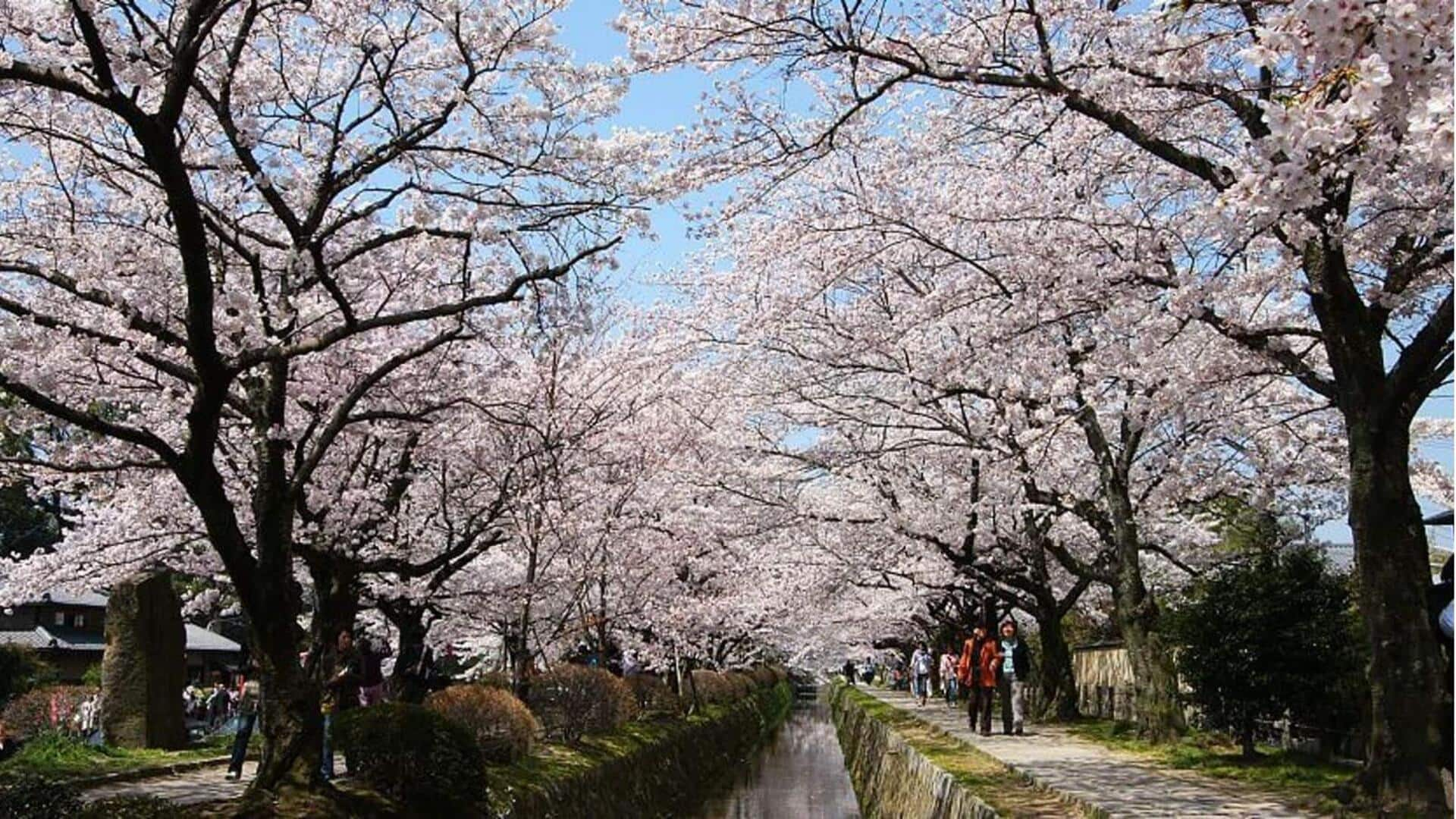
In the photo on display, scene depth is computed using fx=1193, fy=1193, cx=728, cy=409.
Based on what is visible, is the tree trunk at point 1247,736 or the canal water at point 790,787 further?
the canal water at point 790,787

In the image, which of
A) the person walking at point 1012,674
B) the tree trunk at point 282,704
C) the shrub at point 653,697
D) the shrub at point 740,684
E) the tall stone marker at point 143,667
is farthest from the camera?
the shrub at point 740,684

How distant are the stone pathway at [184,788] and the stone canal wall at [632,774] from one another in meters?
2.45

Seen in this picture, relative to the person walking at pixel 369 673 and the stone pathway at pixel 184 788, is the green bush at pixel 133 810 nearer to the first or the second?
the stone pathway at pixel 184 788

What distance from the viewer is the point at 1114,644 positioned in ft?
73.3

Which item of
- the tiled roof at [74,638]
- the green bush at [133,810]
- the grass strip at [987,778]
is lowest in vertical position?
the grass strip at [987,778]

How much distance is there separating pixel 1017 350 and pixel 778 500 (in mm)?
7182

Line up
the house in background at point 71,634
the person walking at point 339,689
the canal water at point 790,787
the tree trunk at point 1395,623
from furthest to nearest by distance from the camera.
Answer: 1. the house in background at point 71,634
2. the canal water at point 790,787
3. the person walking at point 339,689
4. the tree trunk at point 1395,623

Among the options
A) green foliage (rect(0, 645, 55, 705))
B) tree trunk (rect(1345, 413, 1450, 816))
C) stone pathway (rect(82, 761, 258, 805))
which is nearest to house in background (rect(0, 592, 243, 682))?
green foliage (rect(0, 645, 55, 705))

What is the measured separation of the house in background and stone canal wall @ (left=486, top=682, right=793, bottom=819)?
44.9ft

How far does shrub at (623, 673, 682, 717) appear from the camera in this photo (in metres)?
21.4

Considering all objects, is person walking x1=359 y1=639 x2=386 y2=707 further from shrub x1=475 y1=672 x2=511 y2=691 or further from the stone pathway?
the stone pathway

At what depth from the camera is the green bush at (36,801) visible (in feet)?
20.0

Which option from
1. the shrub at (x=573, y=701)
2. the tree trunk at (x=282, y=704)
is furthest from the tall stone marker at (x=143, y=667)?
the tree trunk at (x=282, y=704)

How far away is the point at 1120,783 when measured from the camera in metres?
10.3
